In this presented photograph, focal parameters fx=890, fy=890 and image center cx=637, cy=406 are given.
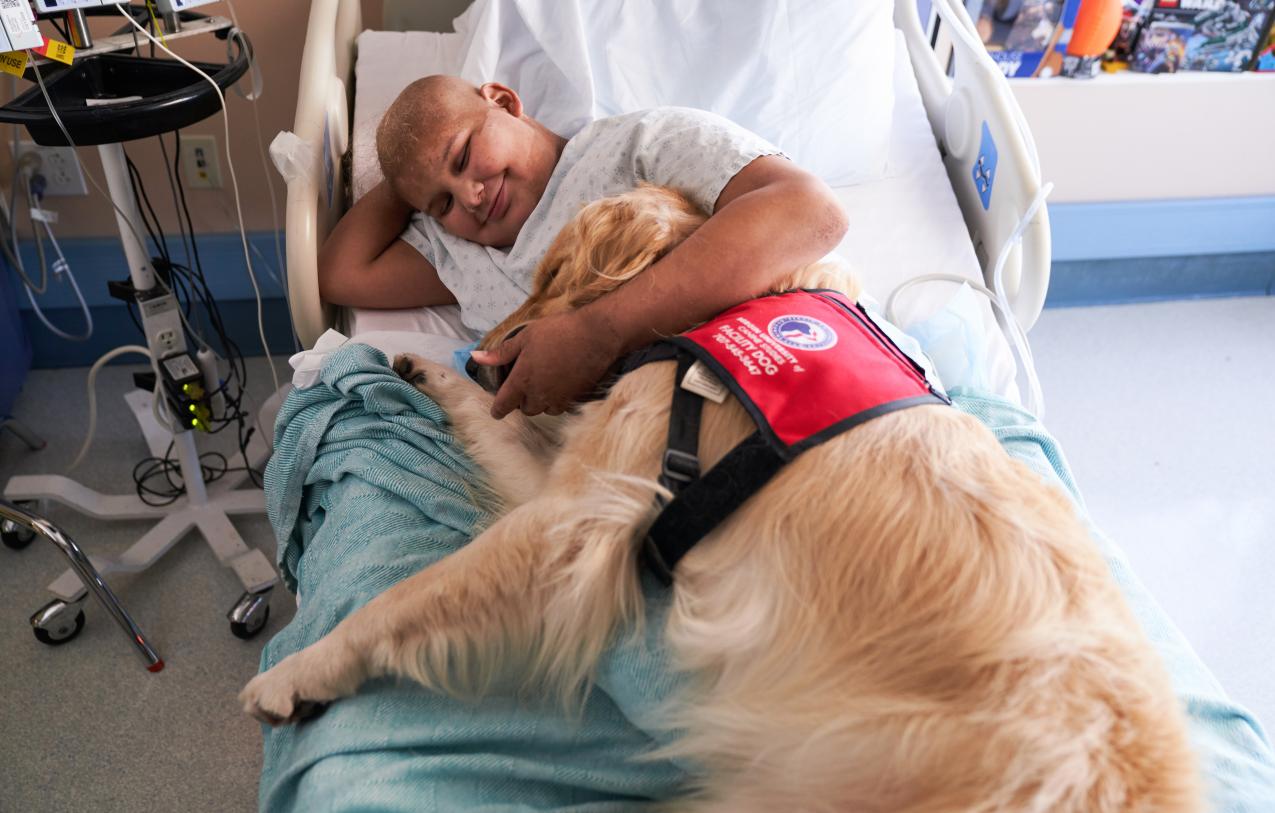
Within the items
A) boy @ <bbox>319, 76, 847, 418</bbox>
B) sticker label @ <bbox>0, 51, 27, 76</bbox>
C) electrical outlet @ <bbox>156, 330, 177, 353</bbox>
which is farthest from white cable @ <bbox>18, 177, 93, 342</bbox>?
boy @ <bbox>319, 76, 847, 418</bbox>

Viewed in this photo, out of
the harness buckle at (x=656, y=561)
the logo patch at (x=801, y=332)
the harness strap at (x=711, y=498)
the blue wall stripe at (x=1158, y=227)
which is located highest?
the logo patch at (x=801, y=332)

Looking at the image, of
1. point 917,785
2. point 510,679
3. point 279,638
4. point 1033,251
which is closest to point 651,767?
point 510,679

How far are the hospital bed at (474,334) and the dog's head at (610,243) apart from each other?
13.0 inches

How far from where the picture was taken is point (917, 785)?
79 cm

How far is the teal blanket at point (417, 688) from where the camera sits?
95 centimetres

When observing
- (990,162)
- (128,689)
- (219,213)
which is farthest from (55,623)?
(990,162)

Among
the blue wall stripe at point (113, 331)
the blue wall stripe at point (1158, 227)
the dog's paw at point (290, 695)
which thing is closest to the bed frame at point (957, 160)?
the dog's paw at point (290, 695)

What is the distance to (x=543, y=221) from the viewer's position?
1542 millimetres

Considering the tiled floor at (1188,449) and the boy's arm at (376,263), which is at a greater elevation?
the boy's arm at (376,263)

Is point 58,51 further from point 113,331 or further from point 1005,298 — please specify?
point 1005,298

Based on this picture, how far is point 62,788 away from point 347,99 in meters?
1.52

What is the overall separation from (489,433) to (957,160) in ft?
4.32

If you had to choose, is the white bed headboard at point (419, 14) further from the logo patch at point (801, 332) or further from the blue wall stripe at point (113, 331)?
the logo patch at point (801, 332)

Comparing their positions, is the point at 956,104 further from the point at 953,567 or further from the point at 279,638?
the point at 279,638
